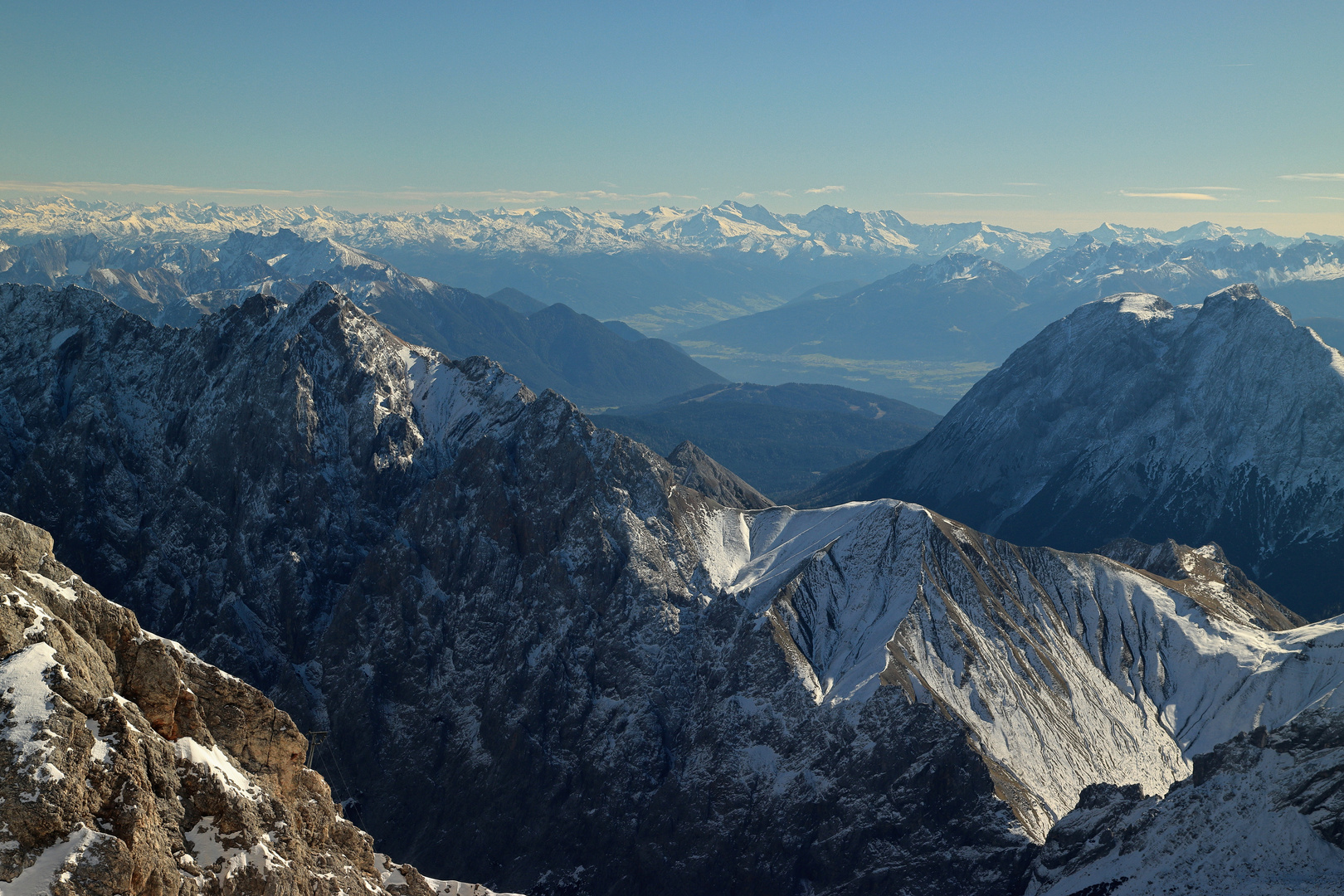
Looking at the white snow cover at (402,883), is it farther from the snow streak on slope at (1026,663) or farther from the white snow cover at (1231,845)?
the snow streak on slope at (1026,663)

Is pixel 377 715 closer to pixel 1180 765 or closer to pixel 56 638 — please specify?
pixel 56 638

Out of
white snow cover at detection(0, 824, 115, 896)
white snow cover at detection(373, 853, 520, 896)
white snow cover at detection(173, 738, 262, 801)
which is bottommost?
white snow cover at detection(373, 853, 520, 896)

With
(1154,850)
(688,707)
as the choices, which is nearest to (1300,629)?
(1154,850)

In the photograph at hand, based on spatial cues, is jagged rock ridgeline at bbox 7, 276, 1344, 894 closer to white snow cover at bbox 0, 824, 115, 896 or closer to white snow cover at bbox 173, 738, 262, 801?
white snow cover at bbox 173, 738, 262, 801

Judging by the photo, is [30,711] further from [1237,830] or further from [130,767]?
[1237,830]

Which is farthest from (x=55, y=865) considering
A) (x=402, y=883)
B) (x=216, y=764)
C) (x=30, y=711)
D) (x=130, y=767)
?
(x=402, y=883)

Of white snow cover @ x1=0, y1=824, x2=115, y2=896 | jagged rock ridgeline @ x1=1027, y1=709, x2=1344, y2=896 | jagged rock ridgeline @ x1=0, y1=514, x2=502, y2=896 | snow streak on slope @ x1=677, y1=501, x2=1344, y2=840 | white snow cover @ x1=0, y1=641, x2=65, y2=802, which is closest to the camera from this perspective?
white snow cover @ x1=0, y1=824, x2=115, y2=896

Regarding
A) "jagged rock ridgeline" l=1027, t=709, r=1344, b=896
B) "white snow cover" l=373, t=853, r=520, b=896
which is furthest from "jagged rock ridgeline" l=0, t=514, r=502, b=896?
"jagged rock ridgeline" l=1027, t=709, r=1344, b=896
